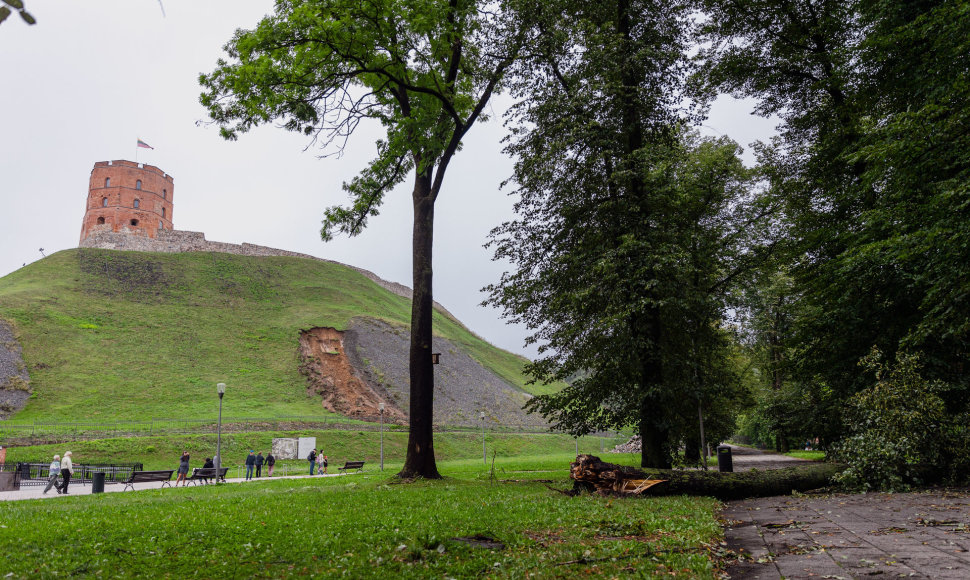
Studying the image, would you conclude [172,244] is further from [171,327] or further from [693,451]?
[693,451]

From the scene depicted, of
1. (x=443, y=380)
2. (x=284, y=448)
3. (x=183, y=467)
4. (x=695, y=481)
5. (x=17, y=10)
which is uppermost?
(x=17, y=10)

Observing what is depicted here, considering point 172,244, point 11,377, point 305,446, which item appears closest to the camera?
point 305,446

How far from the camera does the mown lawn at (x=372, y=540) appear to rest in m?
5.15

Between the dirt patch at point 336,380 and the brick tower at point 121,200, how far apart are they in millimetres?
39088

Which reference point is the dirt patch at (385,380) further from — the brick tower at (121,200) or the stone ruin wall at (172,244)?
the brick tower at (121,200)

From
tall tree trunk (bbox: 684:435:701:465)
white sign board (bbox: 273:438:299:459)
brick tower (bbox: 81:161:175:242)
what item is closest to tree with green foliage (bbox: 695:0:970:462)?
tall tree trunk (bbox: 684:435:701:465)

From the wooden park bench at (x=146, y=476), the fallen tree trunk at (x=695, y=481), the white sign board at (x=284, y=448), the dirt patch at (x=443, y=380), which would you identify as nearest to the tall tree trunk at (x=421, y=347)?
the fallen tree trunk at (x=695, y=481)


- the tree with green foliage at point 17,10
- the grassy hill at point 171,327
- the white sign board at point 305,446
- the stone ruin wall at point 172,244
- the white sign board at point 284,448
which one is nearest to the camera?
the tree with green foliage at point 17,10

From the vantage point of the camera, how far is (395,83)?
15.7 m

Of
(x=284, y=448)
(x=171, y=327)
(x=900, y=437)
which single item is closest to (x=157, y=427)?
(x=284, y=448)

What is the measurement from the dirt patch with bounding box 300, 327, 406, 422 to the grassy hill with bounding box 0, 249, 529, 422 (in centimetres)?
137

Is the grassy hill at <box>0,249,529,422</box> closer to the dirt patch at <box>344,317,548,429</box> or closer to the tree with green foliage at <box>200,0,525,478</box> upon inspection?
the dirt patch at <box>344,317,548,429</box>

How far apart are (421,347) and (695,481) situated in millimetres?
7737

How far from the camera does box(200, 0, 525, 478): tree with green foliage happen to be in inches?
506
